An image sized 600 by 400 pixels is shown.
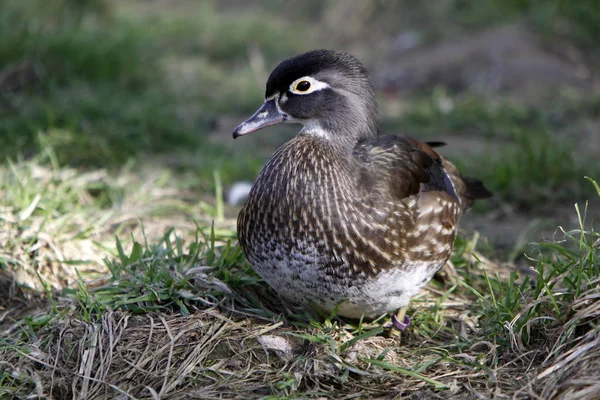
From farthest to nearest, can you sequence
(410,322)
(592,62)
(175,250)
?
(592,62) → (175,250) → (410,322)

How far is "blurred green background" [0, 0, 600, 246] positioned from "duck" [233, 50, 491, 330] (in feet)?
4.26

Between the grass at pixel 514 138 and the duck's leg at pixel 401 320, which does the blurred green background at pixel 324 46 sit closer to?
the grass at pixel 514 138

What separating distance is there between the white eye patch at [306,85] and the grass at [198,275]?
76cm

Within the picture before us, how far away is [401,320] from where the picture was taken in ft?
9.93

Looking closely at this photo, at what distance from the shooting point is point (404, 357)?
2799 millimetres

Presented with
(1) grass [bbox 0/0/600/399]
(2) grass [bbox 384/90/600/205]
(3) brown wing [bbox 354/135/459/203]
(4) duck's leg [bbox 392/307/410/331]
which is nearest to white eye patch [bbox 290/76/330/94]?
(3) brown wing [bbox 354/135/459/203]

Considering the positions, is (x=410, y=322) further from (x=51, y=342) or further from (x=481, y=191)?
(x=51, y=342)

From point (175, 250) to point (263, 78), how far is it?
14.4ft

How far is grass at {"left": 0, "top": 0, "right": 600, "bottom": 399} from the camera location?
257cm

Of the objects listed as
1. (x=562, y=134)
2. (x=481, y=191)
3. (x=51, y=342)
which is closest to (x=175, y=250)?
(x=51, y=342)

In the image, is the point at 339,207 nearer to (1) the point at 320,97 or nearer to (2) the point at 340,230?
(2) the point at 340,230

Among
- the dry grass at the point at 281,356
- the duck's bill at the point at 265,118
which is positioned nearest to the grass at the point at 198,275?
the dry grass at the point at 281,356

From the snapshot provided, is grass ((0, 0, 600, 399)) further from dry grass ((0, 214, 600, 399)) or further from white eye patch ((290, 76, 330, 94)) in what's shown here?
white eye patch ((290, 76, 330, 94))

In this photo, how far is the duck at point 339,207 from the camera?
2.74m
